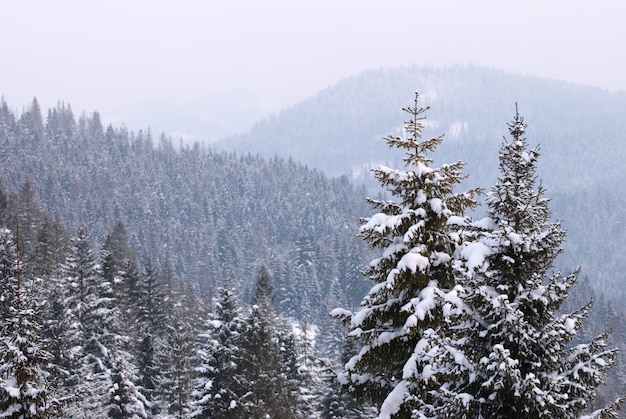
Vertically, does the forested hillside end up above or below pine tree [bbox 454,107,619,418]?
below

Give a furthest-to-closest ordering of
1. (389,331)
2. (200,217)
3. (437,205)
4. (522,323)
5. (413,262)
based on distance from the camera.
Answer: (200,217) < (389,331) < (437,205) < (413,262) < (522,323)

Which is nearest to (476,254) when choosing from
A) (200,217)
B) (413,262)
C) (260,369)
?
(413,262)

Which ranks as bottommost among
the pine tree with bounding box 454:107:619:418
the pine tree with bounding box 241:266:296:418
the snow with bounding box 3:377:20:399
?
the pine tree with bounding box 241:266:296:418

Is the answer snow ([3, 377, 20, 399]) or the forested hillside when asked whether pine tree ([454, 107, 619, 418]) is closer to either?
snow ([3, 377, 20, 399])

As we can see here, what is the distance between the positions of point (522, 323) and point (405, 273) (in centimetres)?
269

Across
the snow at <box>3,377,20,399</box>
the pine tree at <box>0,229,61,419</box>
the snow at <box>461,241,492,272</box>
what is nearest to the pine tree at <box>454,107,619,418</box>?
the snow at <box>461,241,492,272</box>

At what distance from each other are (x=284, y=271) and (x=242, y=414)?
82719 millimetres

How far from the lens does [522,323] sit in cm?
887

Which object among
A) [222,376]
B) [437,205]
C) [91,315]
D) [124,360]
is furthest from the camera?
[91,315]

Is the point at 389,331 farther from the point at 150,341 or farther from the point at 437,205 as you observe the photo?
the point at 150,341

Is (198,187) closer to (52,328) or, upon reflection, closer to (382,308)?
(52,328)

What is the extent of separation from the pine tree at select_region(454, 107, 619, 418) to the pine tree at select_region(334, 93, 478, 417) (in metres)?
1.40

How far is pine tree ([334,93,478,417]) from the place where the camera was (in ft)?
36.3

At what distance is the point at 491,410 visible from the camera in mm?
9266
